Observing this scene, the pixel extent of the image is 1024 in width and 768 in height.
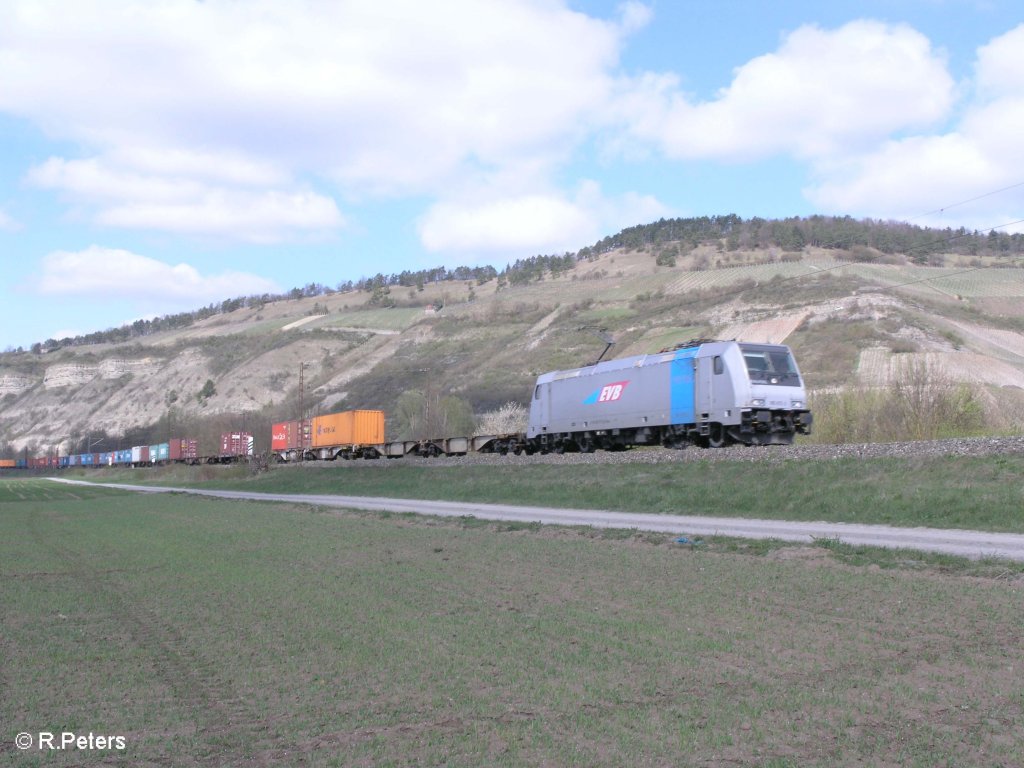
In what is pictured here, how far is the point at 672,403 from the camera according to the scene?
32.3 metres

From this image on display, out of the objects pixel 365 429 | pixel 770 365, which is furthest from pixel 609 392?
pixel 365 429

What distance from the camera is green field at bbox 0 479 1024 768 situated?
6.25 m

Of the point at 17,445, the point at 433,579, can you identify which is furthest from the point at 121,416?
the point at 433,579

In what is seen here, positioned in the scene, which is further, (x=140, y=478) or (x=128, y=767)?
(x=140, y=478)

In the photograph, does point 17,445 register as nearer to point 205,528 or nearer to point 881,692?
point 205,528

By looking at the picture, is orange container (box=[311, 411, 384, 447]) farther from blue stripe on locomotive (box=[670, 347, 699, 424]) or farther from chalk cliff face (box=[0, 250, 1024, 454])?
blue stripe on locomotive (box=[670, 347, 699, 424])

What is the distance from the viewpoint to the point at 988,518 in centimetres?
1767

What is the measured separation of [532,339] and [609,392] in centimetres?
6563

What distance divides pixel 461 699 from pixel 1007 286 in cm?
8962

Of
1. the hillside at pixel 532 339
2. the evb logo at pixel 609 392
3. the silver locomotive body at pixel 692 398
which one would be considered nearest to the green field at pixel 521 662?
the silver locomotive body at pixel 692 398

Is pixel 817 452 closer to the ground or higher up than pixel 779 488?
higher up

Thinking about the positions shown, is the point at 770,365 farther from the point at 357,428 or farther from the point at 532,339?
the point at 532,339

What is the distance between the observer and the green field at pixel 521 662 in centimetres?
625

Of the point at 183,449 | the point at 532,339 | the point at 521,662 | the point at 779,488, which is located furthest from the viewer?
the point at 532,339
